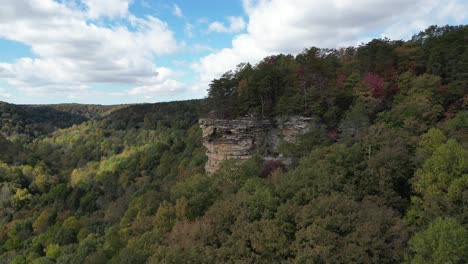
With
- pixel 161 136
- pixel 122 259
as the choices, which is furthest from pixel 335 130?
pixel 161 136

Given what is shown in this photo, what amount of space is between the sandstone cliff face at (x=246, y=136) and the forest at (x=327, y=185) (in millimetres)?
1801

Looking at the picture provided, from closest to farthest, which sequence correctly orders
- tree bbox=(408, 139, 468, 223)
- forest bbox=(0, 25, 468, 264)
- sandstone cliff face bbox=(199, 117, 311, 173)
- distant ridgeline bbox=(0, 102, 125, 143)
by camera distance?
forest bbox=(0, 25, 468, 264) → tree bbox=(408, 139, 468, 223) → sandstone cliff face bbox=(199, 117, 311, 173) → distant ridgeline bbox=(0, 102, 125, 143)

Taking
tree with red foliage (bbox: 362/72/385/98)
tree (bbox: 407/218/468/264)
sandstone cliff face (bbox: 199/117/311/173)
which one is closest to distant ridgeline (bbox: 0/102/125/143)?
sandstone cliff face (bbox: 199/117/311/173)

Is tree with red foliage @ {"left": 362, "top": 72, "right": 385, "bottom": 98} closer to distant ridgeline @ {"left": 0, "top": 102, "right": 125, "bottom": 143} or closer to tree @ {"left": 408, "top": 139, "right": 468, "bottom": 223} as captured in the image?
tree @ {"left": 408, "top": 139, "right": 468, "bottom": 223}

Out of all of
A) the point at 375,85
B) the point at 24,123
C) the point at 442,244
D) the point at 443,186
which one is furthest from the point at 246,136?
the point at 24,123

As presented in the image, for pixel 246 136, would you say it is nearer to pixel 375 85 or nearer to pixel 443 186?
pixel 375 85

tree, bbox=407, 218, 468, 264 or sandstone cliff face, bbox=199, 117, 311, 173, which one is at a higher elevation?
→ sandstone cliff face, bbox=199, 117, 311, 173

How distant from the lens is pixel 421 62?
3962 centimetres

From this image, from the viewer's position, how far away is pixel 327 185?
1070 inches

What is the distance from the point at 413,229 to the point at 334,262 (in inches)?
224

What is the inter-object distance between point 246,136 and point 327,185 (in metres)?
16.8

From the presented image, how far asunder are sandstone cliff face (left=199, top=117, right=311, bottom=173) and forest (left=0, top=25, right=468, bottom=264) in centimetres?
180

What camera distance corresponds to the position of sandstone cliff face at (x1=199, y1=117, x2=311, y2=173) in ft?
139

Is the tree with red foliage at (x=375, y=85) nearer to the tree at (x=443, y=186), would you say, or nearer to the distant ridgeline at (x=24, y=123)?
the tree at (x=443, y=186)
